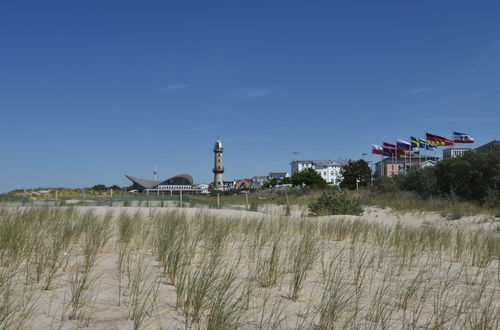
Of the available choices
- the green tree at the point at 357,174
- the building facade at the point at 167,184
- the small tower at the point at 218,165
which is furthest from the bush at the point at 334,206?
the small tower at the point at 218,165

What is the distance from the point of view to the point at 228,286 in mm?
3590

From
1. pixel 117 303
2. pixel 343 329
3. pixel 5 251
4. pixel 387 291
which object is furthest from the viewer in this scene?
pixel 5 251

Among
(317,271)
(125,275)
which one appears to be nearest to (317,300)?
(317,271)

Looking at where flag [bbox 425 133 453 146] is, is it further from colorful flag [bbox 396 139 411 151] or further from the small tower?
the small tower

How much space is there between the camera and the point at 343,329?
9.50 feet

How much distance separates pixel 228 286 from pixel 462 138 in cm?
4375

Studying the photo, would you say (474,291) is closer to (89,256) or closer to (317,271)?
(317,271)

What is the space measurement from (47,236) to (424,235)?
20.2 ft

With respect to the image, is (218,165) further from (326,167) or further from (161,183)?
(326,167)

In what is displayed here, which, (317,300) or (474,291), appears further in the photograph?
(474,291)

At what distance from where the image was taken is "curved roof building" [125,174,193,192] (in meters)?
91.4

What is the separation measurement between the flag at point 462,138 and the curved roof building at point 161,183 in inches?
2420

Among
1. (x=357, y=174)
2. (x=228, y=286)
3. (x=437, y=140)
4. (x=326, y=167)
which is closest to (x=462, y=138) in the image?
(x=437, y=140)

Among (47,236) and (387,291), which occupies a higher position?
(47,236)
